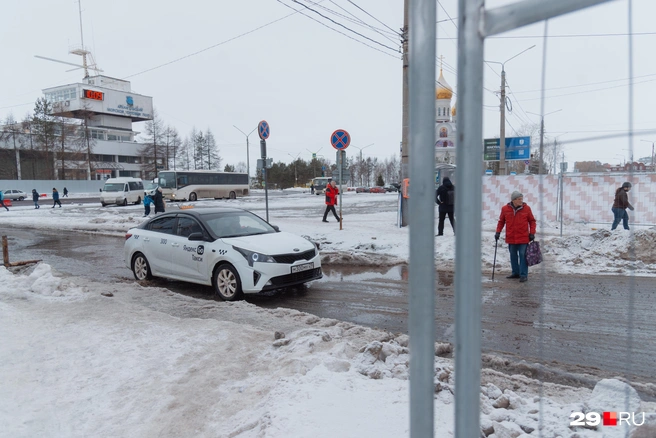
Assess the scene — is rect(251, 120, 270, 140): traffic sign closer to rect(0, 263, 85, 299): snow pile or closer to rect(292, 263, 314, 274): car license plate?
rect(292, 263, 314, 274): car license plate

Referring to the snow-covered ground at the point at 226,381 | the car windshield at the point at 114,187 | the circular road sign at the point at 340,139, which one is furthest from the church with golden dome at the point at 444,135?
the car windshield at the point at 114,187

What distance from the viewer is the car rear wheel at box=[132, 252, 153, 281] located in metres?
9.34

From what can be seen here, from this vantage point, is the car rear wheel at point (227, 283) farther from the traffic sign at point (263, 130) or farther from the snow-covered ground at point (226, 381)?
the traffic sign at point (263, 130)

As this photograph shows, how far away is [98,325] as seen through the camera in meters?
5.82

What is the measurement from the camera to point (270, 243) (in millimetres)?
8031

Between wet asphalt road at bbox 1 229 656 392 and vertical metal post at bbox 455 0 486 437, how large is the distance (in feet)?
7.07

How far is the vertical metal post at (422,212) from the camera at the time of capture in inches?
57.5

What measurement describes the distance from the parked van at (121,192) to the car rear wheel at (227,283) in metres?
32.7

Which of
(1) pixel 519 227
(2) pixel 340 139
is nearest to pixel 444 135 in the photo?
(1) pixel 519 227

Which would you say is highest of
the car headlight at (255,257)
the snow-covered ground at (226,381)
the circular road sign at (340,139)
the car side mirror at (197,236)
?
the circular road sign at (340,139)

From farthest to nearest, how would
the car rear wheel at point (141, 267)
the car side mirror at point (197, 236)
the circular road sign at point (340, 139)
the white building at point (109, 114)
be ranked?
the white building at point (109, 114) → the circular road sign at point (340, 139) → the car rear wheel at point (141, 267) → the car side mirror at point (197, 236)

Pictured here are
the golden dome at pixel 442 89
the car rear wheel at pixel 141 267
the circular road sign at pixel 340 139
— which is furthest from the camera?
the circular road sign at pixel 340 139

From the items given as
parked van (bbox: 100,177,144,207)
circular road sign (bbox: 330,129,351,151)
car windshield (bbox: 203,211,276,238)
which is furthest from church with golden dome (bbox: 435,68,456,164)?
parked van (bbox: 100,177,144,207)

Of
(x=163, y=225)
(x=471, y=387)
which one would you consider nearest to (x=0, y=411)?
(x=471, y=387)
